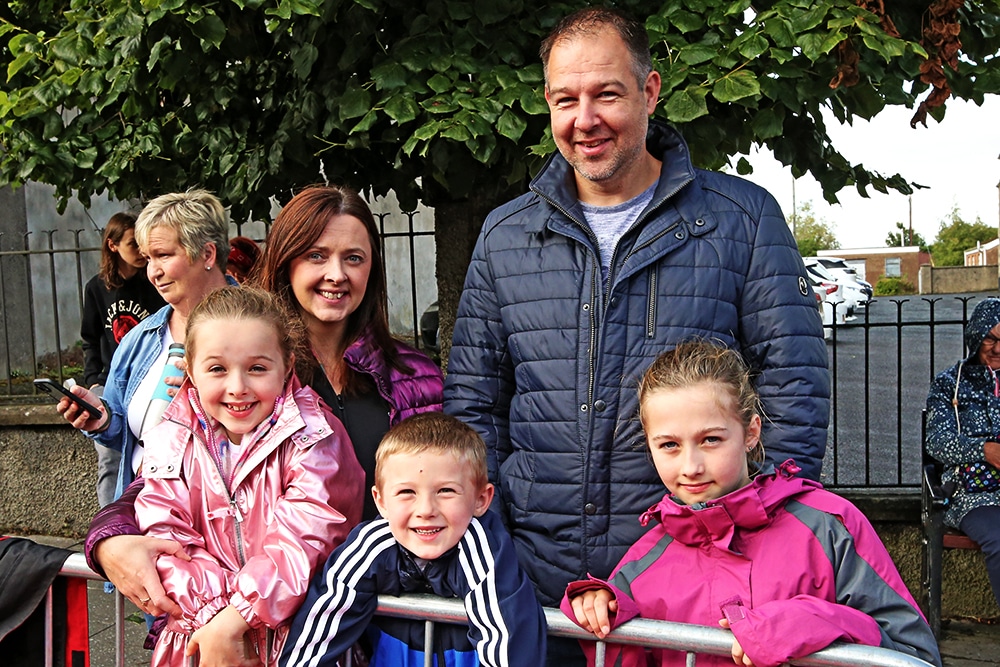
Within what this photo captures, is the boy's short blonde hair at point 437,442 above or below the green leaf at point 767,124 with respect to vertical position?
below

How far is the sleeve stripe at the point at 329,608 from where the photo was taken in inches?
78.5

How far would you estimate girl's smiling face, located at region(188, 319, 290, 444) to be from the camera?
2199 mm

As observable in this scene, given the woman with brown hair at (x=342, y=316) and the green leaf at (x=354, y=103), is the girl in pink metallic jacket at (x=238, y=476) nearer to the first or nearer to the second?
the woman with brown hair at (x=342, y=316)

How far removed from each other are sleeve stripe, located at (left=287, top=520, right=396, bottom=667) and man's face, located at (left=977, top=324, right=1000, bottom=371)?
3581mm

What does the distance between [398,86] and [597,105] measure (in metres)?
1.42

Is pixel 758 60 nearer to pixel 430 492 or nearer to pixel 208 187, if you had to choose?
pixel 430 492

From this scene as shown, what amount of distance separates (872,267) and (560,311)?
278 ft

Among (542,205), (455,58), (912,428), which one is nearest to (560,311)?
(542,205)

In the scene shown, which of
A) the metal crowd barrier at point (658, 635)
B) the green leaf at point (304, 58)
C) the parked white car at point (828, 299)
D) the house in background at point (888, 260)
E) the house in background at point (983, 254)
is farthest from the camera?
the house in background at point (888, 260)

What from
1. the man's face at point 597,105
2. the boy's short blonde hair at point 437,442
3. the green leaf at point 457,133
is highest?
the green leaf at point 457,133

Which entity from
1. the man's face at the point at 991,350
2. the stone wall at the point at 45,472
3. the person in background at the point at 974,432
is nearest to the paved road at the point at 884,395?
the person in background at the point at 974,432

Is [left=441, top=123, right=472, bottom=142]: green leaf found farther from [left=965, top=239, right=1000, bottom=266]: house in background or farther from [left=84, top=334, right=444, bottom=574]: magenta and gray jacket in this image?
[left=965, top=239, right=1000, bottom=266]: house in background

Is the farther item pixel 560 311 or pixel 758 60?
pixel 758 60

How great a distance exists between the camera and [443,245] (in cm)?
470
